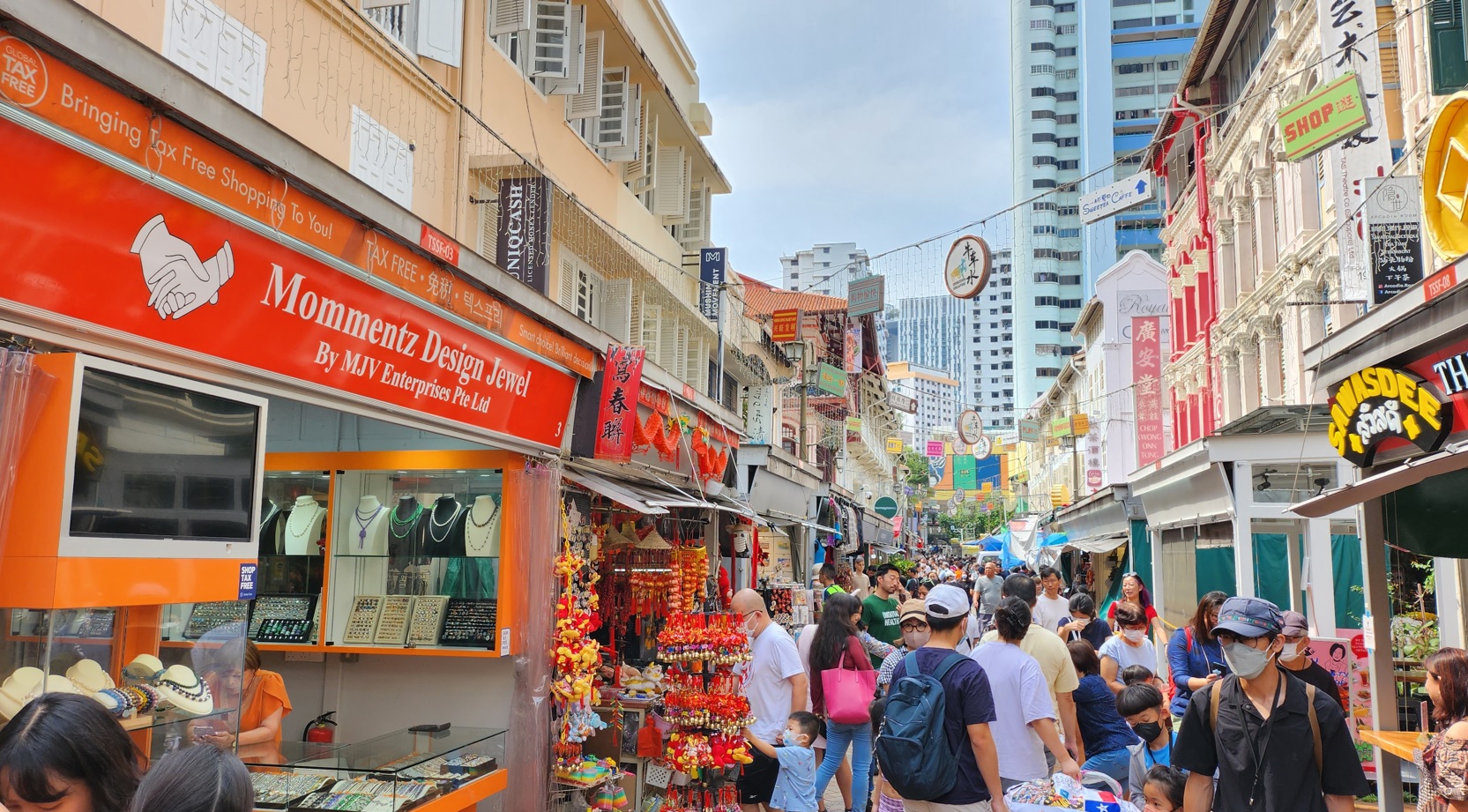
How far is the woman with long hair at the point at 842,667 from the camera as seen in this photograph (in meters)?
8.22

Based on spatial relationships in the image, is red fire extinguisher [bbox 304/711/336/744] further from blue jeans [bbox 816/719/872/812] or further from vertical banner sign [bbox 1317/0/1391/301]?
vertical banner sign [bbox 1317/0/1391/301]

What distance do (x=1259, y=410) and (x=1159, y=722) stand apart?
7.29m

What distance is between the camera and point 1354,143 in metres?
13.6

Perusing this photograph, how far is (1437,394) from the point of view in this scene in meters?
6.52

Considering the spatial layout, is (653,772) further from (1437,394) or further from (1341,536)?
(1341,536)

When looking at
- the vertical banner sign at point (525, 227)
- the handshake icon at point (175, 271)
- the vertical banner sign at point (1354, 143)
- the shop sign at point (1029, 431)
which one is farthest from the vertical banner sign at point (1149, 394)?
the handshake icon at point (175, 271)

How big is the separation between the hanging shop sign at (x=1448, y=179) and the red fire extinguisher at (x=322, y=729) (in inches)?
352

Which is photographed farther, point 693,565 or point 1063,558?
point 1063,558

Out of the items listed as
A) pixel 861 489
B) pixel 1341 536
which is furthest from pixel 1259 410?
pixel 861 489

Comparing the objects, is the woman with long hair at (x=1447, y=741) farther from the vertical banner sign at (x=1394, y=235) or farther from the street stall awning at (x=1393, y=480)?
the vertical banner sign at (x=1394, y=235)

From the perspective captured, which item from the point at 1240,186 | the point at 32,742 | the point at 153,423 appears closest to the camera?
the point at 32,742

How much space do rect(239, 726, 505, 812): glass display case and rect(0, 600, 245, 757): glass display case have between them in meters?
1.26

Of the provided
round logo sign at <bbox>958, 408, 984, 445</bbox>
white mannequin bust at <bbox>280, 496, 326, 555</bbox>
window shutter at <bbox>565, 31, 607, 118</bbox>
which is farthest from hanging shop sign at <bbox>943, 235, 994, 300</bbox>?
round logo sign at <bbox>958, 408, 984, 445</bbox>

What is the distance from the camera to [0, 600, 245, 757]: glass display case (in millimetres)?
3727
